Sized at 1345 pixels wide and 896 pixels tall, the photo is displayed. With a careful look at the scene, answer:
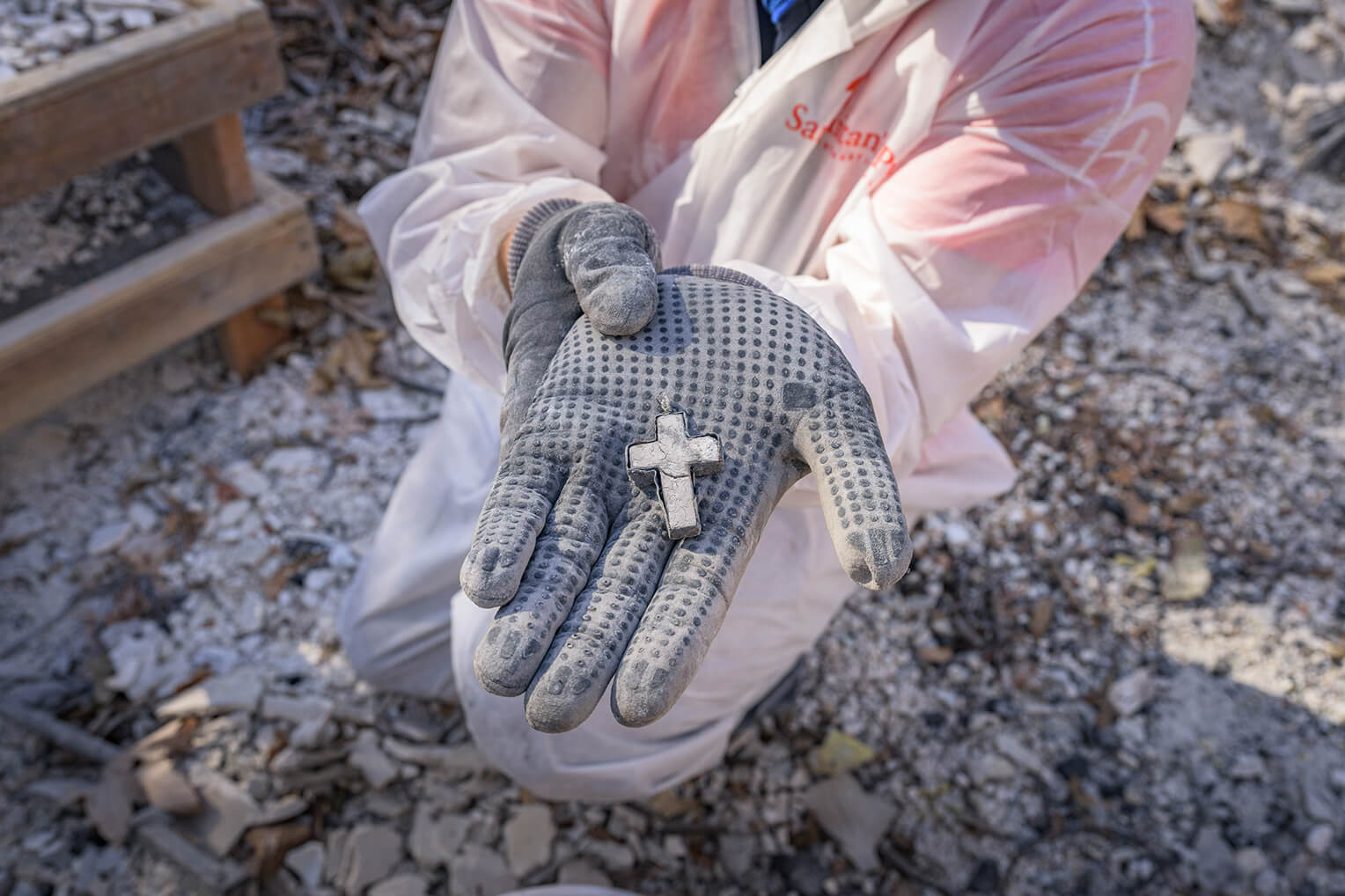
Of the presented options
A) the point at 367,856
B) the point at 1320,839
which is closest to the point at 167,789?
the point at 367,856

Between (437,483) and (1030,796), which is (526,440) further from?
(1030,796)

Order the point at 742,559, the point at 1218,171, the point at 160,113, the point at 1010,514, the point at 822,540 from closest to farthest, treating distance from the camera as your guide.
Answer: the point at 742,559, the point at 822,540, the point at 160,113, the point at 1010,514, the point at 1218,171

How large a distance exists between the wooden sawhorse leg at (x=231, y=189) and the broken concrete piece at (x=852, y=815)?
1946mm

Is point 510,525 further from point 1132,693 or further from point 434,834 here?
point 1132,693

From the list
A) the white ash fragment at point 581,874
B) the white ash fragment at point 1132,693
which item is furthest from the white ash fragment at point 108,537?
the white ash fragment at point 1132,693

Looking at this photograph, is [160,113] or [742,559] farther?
[160,113]

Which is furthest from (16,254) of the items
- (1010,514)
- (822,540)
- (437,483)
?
(1010,514)

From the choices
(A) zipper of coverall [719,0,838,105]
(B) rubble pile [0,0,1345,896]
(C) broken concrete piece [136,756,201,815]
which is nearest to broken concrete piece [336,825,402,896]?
(B) rubble pile [0,0,1345,896]

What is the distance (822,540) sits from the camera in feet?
6.19

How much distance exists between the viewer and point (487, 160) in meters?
1.82

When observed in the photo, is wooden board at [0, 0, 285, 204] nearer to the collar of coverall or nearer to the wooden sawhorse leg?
the wooden sawhorse leg

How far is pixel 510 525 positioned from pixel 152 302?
70.9 inches

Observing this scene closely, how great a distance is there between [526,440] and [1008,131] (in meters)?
0.94

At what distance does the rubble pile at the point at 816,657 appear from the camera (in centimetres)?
221
